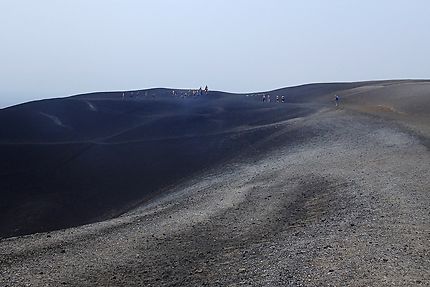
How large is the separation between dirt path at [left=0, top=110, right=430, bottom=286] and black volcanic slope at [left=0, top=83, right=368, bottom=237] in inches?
368

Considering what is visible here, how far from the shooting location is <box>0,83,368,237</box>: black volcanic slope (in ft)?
111

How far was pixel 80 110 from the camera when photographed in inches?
2355

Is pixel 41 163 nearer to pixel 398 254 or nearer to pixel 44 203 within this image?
pixel 44 203

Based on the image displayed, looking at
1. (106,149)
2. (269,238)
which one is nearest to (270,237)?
(269,238)

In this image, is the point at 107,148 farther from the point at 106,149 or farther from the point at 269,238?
the point at 269,238

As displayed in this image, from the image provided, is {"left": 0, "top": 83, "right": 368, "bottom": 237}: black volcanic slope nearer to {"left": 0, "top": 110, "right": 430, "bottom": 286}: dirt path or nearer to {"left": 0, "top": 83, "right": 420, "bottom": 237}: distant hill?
{"left": 0, "top": 83, "right": 420, "bottom": 237}: distant hill

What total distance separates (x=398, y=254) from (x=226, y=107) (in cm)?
4270

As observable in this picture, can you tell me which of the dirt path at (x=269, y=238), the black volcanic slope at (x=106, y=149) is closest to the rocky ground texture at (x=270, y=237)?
the dirt path at (x=269, y=238)

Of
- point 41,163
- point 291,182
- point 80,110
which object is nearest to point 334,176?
point 291,182

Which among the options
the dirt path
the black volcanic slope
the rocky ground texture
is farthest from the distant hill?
the dirt path

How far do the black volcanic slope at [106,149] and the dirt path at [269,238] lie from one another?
368 inches

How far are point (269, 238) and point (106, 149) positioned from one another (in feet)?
96.1

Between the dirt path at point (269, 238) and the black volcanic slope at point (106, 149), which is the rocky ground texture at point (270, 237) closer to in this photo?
the dirt path at point (269, 238)

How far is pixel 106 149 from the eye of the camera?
43.9 m
